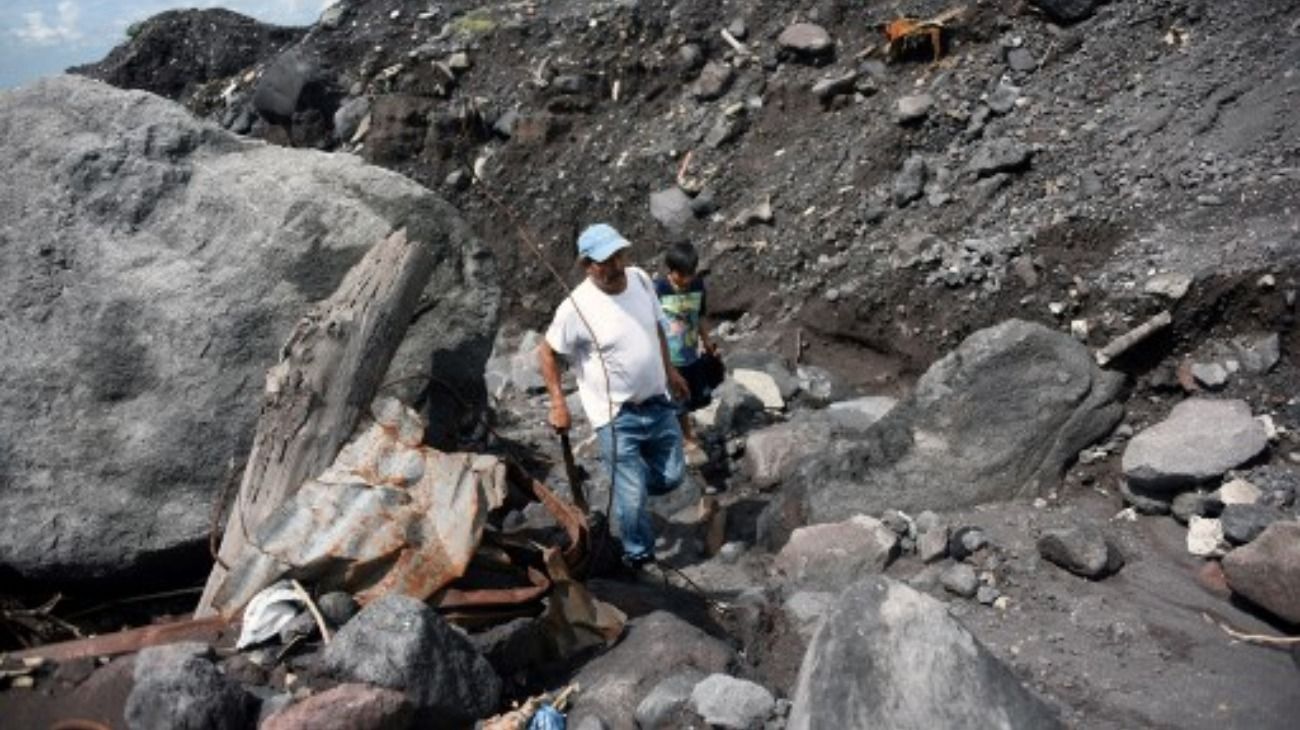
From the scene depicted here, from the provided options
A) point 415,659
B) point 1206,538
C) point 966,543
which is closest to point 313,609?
point 415,659

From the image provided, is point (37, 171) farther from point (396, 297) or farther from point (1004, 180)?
point (1004, 180)

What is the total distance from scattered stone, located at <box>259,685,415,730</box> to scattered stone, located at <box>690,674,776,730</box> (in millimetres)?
839

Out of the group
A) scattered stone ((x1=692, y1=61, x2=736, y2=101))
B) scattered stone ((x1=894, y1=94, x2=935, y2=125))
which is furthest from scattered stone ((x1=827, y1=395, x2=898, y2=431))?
scattered stone ((x1=692, y1=61, x2=736, y2=101))

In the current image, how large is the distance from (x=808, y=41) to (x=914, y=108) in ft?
4.47

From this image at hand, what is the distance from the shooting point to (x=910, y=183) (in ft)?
23.0

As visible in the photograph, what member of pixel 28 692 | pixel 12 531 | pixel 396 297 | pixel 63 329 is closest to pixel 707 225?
pixel 396 297

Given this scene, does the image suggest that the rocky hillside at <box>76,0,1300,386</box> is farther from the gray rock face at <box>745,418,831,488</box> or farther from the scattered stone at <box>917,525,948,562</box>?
the scattered stone at <box>917,525,948,562</box>

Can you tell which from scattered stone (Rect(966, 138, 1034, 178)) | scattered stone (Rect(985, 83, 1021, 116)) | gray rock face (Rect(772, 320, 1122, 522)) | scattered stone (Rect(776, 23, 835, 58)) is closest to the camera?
gray rock face (Rect(772, 320, 1122, 522))

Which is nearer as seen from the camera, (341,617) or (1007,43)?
(341,617)

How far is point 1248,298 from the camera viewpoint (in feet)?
16.3

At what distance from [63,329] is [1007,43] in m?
6.05

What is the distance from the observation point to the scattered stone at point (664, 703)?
3164 mm

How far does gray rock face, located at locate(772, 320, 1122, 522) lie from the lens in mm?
4645

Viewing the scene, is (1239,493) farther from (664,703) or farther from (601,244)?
(601,244)
